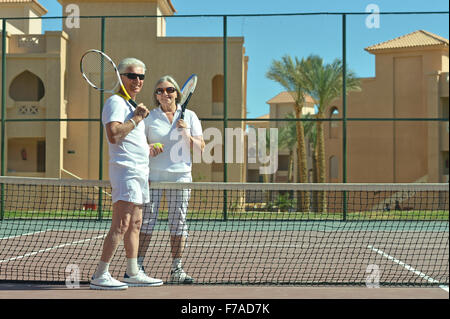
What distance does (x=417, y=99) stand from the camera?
3469 cm

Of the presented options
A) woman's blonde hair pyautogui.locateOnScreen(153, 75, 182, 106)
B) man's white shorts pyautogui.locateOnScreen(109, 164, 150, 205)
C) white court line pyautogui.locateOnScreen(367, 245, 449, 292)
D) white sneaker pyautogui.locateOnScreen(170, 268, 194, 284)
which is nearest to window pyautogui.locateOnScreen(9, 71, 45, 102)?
white court line pyautogui.locateOnScreen(367, 245, 449, 292)

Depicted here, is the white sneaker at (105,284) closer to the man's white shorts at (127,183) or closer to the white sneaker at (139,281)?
the white sneaker at (139,281)

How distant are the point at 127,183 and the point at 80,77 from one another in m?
23.1

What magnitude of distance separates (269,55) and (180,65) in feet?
11.4

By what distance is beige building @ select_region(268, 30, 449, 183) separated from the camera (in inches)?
1294

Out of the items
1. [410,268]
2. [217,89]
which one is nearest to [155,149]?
[410,268]

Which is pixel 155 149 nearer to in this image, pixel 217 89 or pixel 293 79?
pixel 217 89

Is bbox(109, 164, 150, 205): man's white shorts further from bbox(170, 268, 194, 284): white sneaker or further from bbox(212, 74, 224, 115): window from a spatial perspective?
bbox(212, 74, 224, 115): window

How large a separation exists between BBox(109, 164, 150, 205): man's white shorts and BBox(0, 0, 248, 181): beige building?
1710 centimetres

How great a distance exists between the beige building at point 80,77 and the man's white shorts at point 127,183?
17.1 metres

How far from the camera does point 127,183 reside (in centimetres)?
488

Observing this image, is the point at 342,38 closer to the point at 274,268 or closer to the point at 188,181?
the point at 274,268

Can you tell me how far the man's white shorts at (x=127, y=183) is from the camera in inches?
192
